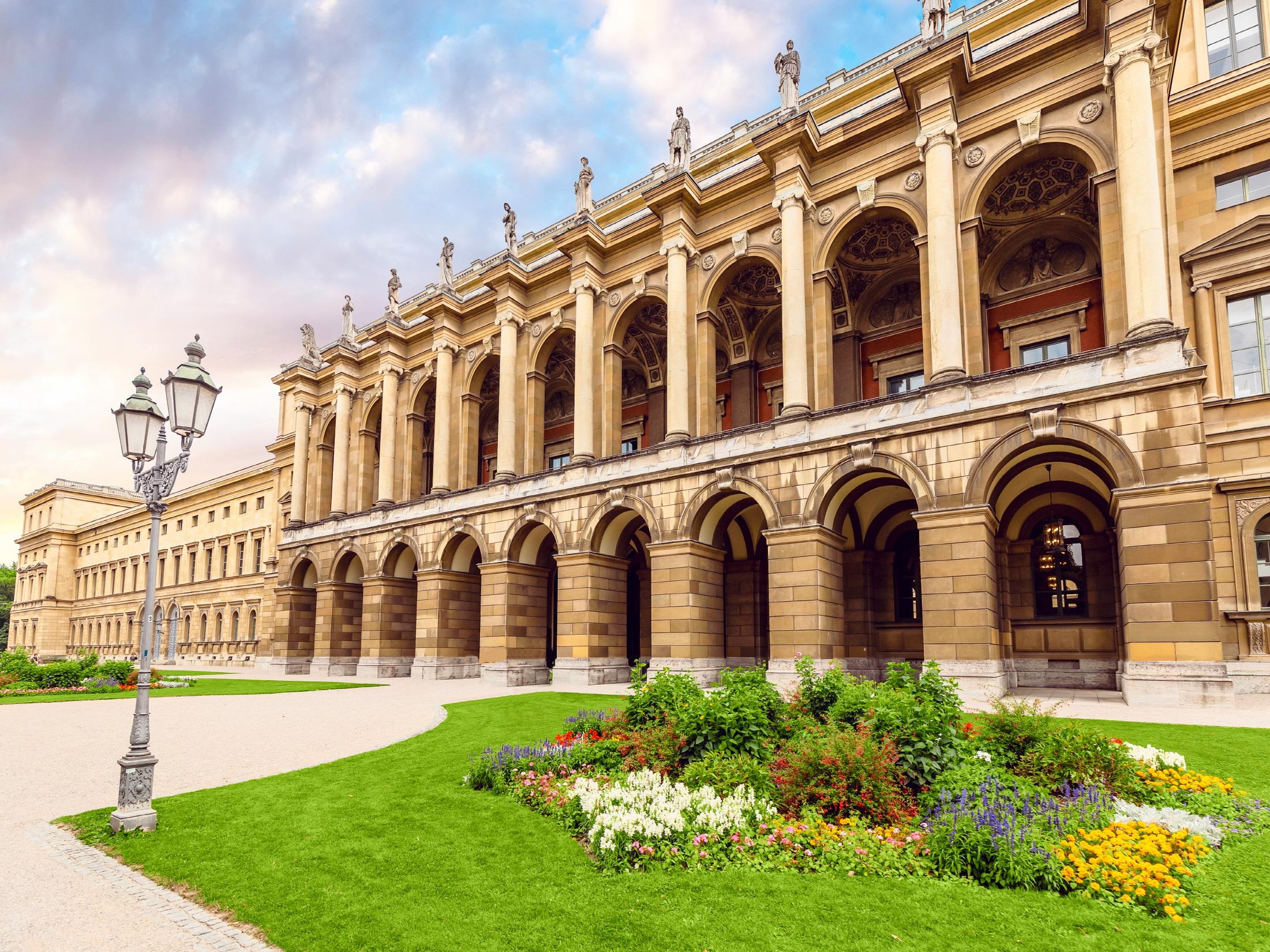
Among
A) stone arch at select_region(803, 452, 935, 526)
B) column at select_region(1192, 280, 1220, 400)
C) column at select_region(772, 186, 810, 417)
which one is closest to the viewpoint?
stone arch at select_region(803, 452, 935, 526)

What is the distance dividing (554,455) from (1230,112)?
99.2 feet

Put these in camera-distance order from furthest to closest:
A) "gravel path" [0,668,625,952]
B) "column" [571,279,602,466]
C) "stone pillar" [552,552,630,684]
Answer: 1. "column" [571,279,602,466]
2. "stone pillar" [552,552,630,684]
3. "gravel path" [0,668,625,952]

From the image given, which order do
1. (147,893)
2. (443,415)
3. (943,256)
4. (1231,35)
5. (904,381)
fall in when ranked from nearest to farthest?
(147,893) < (943,256) < (1231,35) < (904,381) < (443,415)

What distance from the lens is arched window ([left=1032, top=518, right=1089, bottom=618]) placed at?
23.2 m

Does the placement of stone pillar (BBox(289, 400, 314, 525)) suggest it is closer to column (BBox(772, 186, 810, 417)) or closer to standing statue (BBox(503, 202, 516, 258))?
standing statue (BBox(503, 202, 516, 258))

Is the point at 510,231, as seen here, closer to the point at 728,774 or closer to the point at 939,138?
the point at 939,138

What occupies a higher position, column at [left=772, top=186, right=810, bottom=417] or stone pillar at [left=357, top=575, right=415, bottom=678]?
column at [left=772, top=186, right=810, bottom=417]

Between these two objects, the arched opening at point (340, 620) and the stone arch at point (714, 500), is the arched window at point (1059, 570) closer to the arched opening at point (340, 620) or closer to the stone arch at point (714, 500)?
the stone arch at point (714, 500)

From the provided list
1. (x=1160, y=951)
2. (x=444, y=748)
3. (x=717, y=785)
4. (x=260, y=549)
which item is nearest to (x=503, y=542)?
(x=444, y=748)

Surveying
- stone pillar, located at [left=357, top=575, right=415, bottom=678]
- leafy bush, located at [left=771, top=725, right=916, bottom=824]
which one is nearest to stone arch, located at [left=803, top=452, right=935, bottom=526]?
leafy bush, located at [left=771, top=725, right=916, bottom=824]

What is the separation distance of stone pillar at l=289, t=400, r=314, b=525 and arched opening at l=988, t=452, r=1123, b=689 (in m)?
38.2

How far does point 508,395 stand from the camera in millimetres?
33812

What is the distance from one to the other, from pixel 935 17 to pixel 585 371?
1719 cm

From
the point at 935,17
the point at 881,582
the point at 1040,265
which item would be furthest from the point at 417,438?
the point at 1040,265
